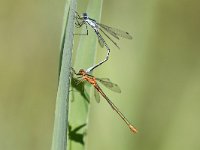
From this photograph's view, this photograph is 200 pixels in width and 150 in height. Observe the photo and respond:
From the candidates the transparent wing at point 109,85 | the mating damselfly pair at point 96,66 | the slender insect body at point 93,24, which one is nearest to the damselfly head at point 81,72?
the mating damselfly pair at point 96,66

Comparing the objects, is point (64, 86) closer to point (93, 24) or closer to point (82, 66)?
point (82, 66)

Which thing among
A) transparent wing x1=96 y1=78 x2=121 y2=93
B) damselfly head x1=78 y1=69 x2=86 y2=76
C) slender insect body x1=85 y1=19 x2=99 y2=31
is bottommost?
transparent wing x1=96 y1=78 x2=121 y2=93

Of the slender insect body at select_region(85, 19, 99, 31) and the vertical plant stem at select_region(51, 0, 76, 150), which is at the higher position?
the slender insect body at select_region(85, 19, 99, 31)

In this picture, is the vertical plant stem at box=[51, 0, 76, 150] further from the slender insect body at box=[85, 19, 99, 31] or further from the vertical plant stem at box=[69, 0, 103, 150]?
the slender insect body at box=[85, 19, 99, 31]

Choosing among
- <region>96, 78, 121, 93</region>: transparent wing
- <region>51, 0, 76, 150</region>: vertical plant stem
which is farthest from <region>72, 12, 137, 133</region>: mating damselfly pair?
<region>51, 0, 76, 150</region>: vertical plant stem

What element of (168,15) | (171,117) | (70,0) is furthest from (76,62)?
(168,15)

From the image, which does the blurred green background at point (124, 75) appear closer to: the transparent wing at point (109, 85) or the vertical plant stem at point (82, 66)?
the transparent wing at point (109, 85)

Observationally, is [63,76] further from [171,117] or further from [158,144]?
[171,117]

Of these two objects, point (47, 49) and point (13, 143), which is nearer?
point (13, 143)

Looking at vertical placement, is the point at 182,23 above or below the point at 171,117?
above
